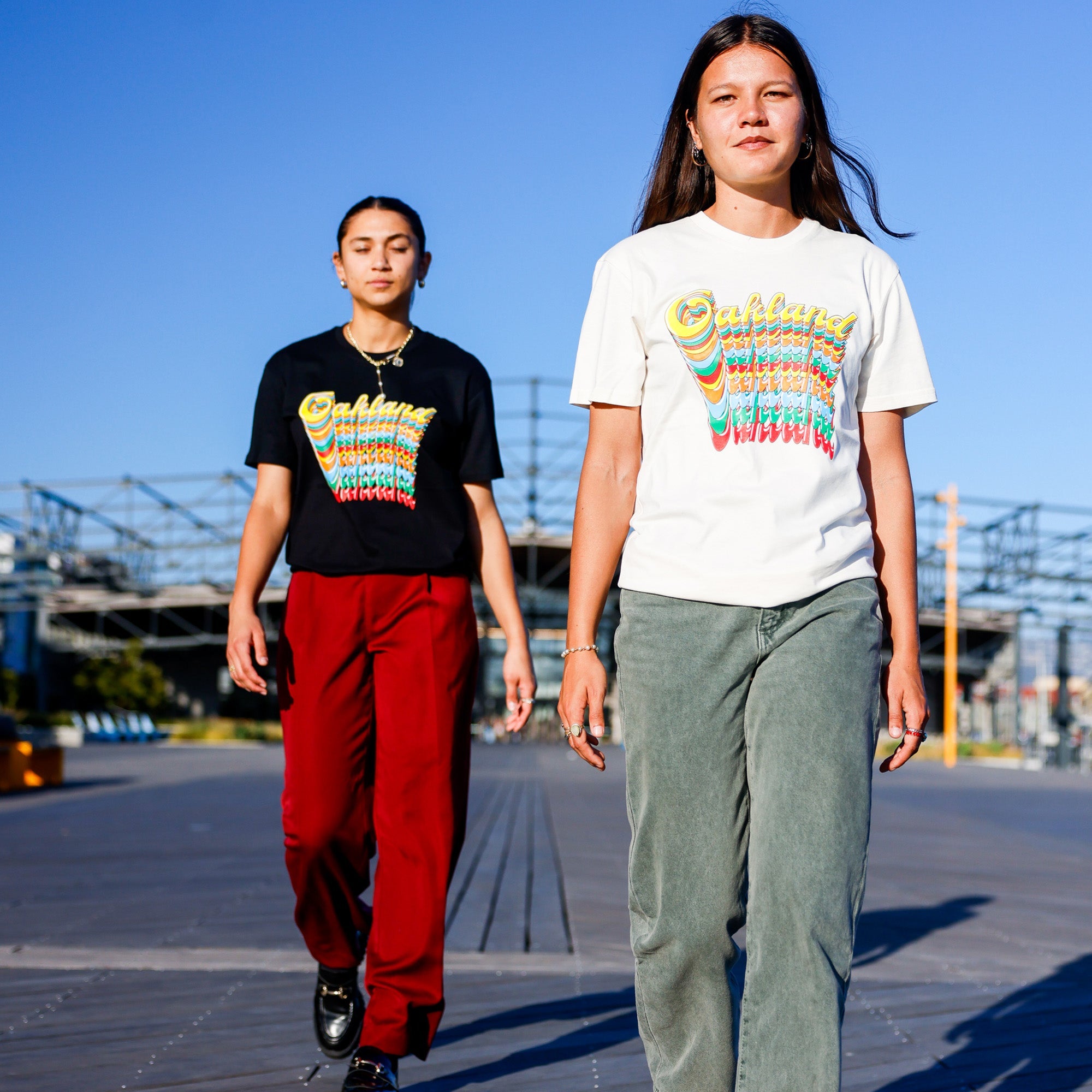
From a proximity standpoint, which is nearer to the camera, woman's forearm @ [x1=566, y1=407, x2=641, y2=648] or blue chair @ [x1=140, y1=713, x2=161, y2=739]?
woman's forearm @ [x1=566, y1=407, x2=641, y2=648]

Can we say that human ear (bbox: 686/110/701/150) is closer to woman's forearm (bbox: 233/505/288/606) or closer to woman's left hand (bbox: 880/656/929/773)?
woman's left hand (bbox: 880/656/929/773)

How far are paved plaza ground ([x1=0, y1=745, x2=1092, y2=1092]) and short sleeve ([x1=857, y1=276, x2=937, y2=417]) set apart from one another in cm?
161

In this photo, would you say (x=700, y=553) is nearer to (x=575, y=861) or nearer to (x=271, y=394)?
(x=271, y=394)

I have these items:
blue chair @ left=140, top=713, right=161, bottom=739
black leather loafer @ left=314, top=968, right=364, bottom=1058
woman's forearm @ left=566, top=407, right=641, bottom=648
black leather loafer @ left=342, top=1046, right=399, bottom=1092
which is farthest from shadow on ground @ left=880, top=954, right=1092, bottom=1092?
blue chair @ left=140, top=713, right=161, bottom=739

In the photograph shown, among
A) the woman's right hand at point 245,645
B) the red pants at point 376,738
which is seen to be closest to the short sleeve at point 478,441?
the red pants at point 376,738

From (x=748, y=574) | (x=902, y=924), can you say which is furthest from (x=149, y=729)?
(x=748, y=574)

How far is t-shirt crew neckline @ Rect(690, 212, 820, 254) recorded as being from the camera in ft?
7.05

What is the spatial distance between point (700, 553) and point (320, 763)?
1314 mm

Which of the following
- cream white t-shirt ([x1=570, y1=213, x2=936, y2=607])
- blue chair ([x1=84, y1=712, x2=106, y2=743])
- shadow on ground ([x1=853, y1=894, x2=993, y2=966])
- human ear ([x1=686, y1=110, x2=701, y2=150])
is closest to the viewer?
cream white t-shirt ([x1=570, y1=213, x2=936, y2=607])

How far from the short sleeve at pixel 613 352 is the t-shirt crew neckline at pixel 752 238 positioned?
0.17m

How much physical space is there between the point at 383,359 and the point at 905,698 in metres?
1.64

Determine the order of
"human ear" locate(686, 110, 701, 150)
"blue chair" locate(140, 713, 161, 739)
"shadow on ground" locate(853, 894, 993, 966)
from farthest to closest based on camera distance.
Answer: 1. "blue chair" locate(140, 713, 161, 739)
2. "shadow on ground" locate(853, 894, 993, 966)
3. "human ear" locate(686, 110, 701, 150)

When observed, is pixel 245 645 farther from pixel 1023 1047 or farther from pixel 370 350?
pixel 1023 1047

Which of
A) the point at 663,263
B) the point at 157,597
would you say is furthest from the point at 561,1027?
the point at 157,597
